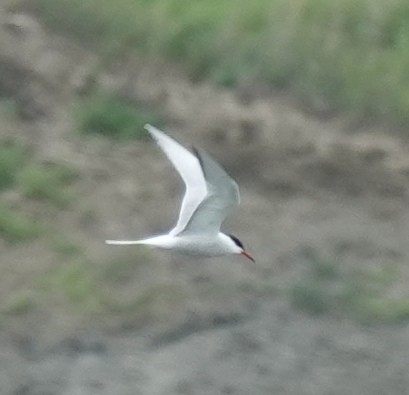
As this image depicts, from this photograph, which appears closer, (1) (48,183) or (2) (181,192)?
(1) (48,183)

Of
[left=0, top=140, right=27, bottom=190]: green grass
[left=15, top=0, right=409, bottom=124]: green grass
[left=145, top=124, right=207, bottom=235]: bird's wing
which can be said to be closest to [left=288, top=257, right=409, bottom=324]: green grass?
[left=145, top=124, right=207, bottom=235]: bird's wing

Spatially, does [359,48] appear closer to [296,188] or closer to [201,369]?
[296,188]

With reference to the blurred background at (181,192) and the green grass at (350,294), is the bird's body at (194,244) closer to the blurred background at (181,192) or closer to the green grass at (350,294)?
the blurred background at (181,192)

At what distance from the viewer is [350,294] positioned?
10.2 m

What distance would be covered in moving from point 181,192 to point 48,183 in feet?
2.96

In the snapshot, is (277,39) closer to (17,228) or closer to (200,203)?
(17,228)

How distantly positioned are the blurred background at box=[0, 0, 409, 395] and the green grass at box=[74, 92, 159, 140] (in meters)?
0.01

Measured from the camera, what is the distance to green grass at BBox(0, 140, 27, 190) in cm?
1112

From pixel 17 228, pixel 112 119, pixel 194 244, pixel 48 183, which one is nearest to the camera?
pixel 194 244

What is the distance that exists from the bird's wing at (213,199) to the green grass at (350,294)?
122cm

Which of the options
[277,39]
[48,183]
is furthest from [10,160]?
[277,39]

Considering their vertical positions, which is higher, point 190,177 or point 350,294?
point 190,177

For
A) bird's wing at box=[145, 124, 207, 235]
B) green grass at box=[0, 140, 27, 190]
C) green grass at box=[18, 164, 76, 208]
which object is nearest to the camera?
bird's wing at box=[145, 124, 207, 235]

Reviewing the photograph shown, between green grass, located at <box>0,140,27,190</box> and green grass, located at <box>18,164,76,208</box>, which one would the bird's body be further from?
green grass, located at <box>0,140,27,190</box>
